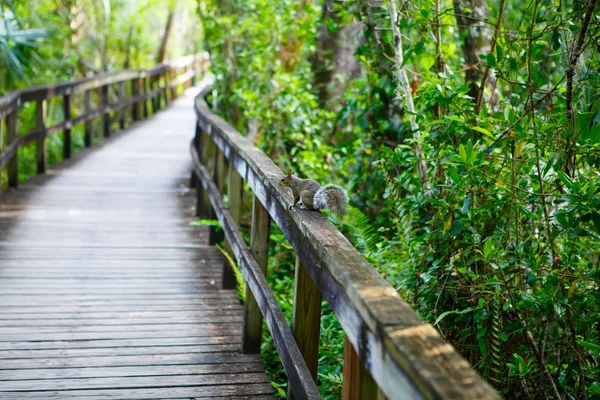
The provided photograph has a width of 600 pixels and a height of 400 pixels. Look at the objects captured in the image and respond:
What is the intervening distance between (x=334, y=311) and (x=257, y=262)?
6.13 ft

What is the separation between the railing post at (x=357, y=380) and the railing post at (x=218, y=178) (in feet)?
12.5

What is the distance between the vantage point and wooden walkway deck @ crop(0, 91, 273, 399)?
3637 mm

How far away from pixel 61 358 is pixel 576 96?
2.79 meters

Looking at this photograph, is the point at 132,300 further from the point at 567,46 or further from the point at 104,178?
the point at 104,178

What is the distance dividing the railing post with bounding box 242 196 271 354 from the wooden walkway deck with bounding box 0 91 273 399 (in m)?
0.09

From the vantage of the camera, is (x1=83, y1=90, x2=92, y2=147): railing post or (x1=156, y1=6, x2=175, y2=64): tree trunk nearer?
(x1=83, y1=90, x2=92, y2=147): railing post

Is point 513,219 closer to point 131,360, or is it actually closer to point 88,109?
point 131,360

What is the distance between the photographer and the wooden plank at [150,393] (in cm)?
342

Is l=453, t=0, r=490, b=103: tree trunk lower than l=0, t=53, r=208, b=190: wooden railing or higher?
higher

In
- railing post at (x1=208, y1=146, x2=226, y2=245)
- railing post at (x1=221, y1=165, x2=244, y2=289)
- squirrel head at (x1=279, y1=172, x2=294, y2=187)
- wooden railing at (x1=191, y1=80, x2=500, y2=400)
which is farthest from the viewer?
railing post at (x1=208, y1=146, x2=226, y2=245)

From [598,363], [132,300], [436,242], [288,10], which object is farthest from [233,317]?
[288,10]

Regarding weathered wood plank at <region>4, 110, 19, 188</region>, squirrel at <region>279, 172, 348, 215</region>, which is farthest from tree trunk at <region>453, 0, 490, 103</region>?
weathered wood plank at <region>4, 110, 19, 188</region>

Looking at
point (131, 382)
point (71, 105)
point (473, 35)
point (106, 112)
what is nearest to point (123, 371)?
point (131, 382)

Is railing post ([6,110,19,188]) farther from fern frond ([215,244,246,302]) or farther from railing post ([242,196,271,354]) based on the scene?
railing post ([242,196,271,354])
